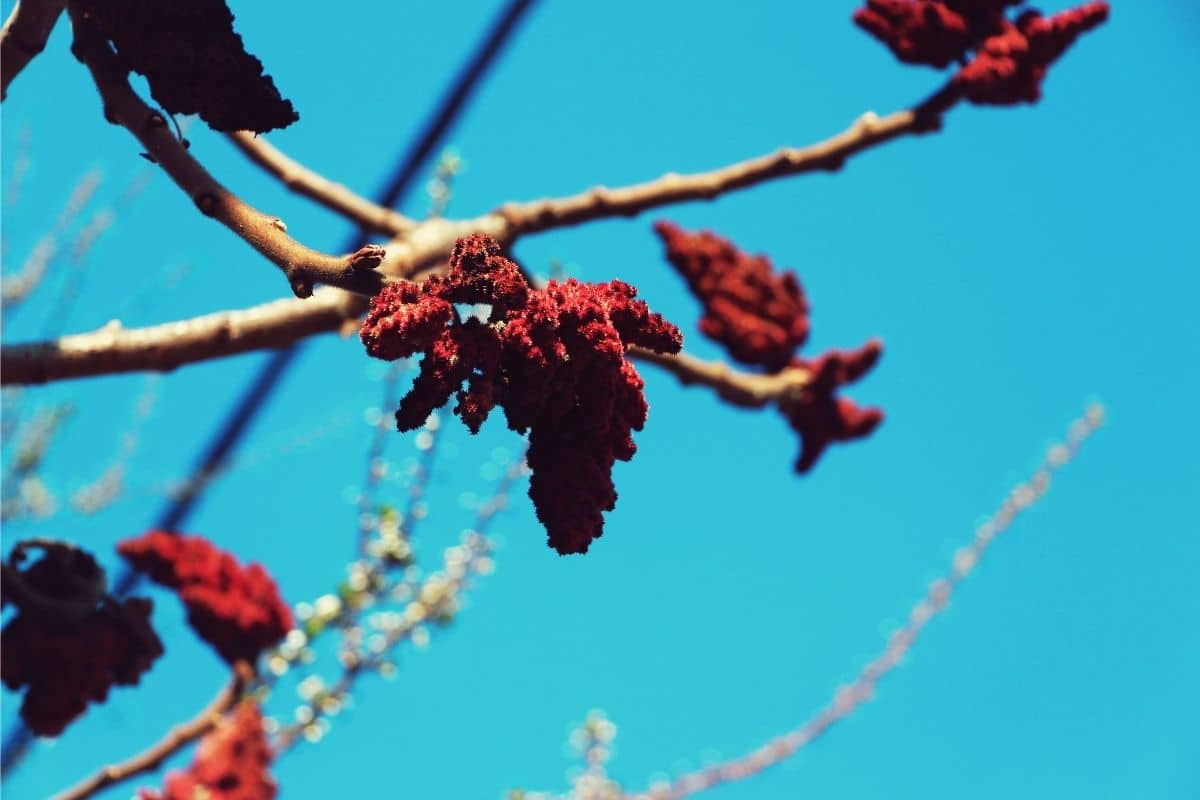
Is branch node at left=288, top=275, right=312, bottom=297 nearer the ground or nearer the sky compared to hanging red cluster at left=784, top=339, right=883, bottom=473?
nearer the ground

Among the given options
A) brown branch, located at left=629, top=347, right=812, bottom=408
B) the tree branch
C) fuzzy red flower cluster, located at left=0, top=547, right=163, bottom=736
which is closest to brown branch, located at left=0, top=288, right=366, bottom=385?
the tree branch

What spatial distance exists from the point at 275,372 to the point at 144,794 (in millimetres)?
1070

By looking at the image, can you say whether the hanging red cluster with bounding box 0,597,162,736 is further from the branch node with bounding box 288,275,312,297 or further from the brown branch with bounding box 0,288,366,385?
the branch node with bounding box 288,275,312,297

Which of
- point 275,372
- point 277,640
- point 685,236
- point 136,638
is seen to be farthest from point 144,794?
point 685,236

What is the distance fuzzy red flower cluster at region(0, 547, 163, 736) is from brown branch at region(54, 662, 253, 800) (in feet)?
1.38

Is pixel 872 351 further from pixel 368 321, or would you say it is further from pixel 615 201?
pixel 368 321

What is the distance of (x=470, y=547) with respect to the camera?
16.0ft

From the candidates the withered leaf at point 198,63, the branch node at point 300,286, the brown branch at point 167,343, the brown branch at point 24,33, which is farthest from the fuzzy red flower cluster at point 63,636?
the branch node at point 300,286

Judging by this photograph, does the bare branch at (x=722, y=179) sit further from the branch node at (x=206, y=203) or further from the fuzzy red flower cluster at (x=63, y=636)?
the branch node at (x=206, y=203)

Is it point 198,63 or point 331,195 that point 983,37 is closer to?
point 331,195

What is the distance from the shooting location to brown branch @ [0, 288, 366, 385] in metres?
1.94

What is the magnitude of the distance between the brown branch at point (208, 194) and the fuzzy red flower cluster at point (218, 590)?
4.65 ft

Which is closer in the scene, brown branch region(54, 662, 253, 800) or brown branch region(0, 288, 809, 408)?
brown branch region(0, 288, 809, 408)

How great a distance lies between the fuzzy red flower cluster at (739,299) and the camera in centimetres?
324
